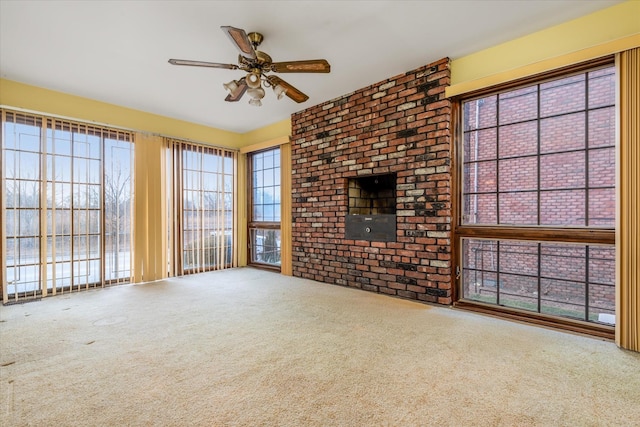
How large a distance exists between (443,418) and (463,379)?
1.38 feet

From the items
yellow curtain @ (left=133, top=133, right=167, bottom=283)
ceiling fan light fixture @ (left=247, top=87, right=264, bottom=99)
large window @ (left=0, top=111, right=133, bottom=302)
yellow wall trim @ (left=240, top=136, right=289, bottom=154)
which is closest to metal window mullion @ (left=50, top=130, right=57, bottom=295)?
large window @ (left=0, top=111, right=133, bottom=302)

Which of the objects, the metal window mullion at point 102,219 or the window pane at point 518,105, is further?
the metal window mullion at point 102,219

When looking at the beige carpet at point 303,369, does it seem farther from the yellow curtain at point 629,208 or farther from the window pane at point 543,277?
the window pane at point 543,277

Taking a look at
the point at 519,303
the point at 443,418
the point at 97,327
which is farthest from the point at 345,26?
the point at 97,327

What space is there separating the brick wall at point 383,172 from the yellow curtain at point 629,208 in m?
1.27

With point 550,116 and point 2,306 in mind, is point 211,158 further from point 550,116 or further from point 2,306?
point 550,116

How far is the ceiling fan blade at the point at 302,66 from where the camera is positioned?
8.02 feet

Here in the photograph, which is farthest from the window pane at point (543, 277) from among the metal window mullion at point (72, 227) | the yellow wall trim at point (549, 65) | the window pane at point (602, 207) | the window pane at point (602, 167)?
the metal window mullion at point (72, 227)

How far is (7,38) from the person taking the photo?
8.76 feet

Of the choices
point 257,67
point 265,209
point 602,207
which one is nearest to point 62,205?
point 265,209

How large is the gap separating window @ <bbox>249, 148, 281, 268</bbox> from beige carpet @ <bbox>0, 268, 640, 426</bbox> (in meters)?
2.32

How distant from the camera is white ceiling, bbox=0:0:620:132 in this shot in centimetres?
233

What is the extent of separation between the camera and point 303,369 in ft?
6.22

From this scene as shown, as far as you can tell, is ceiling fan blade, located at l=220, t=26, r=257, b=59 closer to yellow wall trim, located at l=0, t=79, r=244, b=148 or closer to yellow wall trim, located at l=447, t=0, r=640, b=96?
yellow wall trim, located at l=447, t=0, r=640, b=96
